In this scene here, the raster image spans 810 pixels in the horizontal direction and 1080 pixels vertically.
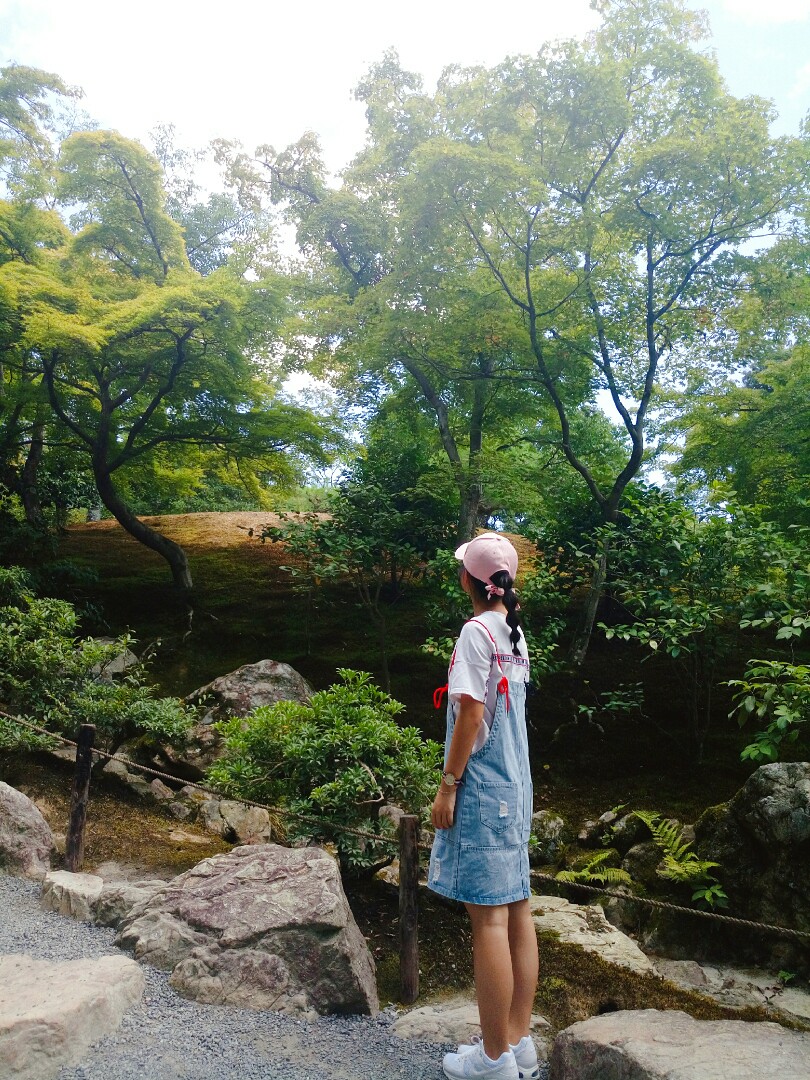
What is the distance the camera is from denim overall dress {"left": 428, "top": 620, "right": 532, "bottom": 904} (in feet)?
9.16

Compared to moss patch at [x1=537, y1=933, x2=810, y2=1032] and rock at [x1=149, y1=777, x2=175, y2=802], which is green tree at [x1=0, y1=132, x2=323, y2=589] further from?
moss patch at [x1=537, y1=933, x2=810, y2=1032]

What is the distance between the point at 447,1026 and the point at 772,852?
285 centimetres

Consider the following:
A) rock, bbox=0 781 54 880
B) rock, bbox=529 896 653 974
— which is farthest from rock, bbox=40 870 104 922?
rock, bbox=529 896 653 974

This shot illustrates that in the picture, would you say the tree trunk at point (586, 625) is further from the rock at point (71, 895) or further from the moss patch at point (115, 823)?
the rock at point (71, 895)

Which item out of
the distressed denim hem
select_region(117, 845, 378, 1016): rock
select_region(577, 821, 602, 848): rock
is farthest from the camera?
select_region(577, 821, 602, 848): rock

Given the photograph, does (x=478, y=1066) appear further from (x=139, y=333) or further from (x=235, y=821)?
(x=139, y=333)

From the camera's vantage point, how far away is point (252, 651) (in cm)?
1167

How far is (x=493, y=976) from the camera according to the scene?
265 cm

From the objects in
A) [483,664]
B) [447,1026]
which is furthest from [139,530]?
A: [483,664]

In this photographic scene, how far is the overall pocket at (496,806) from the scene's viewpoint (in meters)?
2.83

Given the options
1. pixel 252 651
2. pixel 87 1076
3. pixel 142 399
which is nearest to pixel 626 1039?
pixel 87 1076

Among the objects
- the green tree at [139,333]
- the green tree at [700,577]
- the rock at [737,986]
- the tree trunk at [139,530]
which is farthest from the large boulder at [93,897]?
the tree trunk at [139,530]

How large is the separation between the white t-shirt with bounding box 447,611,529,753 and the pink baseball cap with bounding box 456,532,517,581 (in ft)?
0.57

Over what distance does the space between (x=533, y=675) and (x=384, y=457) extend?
516cm
